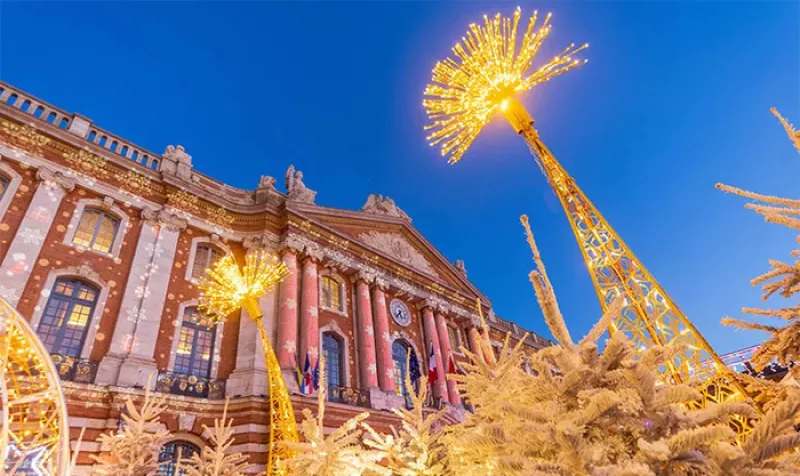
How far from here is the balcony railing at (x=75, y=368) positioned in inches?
463

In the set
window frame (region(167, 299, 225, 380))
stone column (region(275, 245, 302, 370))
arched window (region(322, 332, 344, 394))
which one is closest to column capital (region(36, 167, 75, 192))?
window frame (region(167, 299, 225, 380))

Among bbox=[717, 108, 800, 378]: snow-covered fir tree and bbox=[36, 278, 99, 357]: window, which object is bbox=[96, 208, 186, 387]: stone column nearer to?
bbox=[36, 278, 99, 357]: window

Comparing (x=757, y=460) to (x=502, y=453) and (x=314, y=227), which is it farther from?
(x=314, y=227)

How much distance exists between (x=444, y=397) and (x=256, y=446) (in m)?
10.4

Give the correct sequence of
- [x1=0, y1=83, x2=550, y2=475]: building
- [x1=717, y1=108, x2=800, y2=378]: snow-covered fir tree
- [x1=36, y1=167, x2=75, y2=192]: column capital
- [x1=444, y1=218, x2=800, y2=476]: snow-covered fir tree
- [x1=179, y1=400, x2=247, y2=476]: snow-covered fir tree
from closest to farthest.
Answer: [x1=444, y1=218, x2=800, y2=476]: snow-covered fir tree
[x1=717, y1=108, x2=800, y2=378]: snow-covered fir tree
[x1=179, y1=400, x2=247, y2=476]: snow-covered fir tree
[x1=0, y1=83, x2=550, y2=475]: building
[x1=36, y1=167, x2=75, y2=192]: column capital

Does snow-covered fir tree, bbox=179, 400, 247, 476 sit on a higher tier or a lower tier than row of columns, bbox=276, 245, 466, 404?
lower

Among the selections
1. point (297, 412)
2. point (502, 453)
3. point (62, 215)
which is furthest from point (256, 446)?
point (502, 453)

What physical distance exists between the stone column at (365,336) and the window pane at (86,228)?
11.1 metres

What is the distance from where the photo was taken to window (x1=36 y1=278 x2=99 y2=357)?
40.8 ft

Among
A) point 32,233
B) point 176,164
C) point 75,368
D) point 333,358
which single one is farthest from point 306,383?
point 176,164

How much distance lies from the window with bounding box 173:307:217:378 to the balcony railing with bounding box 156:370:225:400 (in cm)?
52

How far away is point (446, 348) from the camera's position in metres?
23.4

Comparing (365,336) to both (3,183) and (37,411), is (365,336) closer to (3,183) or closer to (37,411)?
(3,183)

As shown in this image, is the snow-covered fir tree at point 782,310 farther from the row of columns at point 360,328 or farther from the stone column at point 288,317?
the stone column at point 288,317
